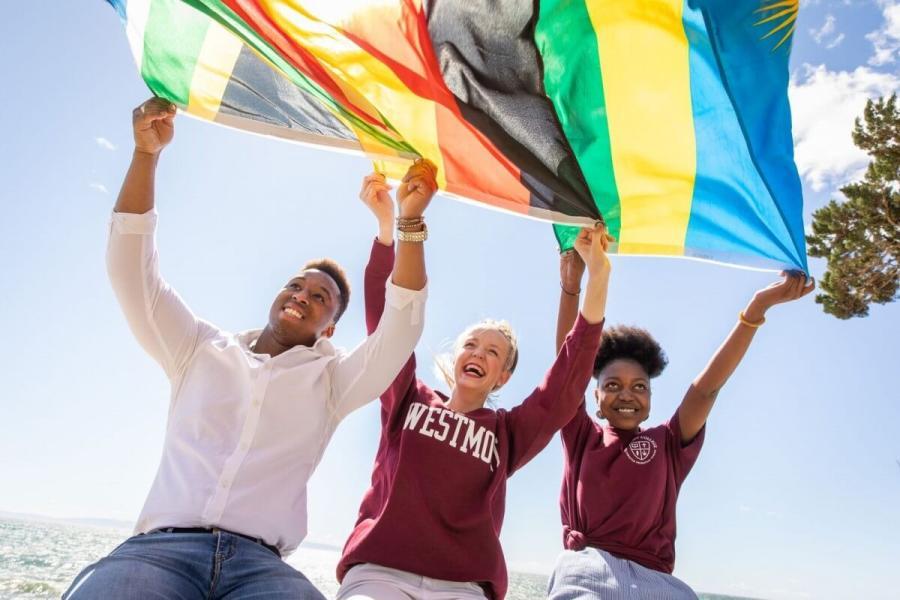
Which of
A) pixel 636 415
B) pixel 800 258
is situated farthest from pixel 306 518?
pixel 800 258

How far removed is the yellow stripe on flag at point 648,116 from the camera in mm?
2463

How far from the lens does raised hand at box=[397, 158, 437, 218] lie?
254 cm

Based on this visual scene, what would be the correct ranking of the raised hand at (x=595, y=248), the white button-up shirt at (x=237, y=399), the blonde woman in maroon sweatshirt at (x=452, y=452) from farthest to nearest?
the raised hand at (x=595, y=248) < the blonde woman in maroon sweatshirt at (x=452, y=452) < the white button-up shirt at (x=237, y=399)

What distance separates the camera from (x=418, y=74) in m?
2.53

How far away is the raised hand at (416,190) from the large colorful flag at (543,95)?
14 centimetres

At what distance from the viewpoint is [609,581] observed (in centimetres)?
247

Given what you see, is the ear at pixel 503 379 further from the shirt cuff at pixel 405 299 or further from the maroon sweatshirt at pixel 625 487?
the shirt cuff at pixel 405 299

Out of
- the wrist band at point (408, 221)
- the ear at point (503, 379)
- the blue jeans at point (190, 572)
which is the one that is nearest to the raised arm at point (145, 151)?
the wrist band at point (408, 221)

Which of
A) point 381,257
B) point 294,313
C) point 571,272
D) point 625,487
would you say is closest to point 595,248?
point 571,272

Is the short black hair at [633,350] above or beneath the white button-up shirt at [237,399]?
above

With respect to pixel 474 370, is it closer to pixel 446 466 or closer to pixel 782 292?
pixel 446 466

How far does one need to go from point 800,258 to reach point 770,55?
85 cm

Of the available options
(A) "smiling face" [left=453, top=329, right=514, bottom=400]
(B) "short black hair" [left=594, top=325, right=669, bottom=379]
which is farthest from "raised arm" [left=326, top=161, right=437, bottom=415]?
(B) "short black hair" [left=594, top=325, right=669, bottom=379]

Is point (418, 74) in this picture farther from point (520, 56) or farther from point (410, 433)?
point (410, 433)
